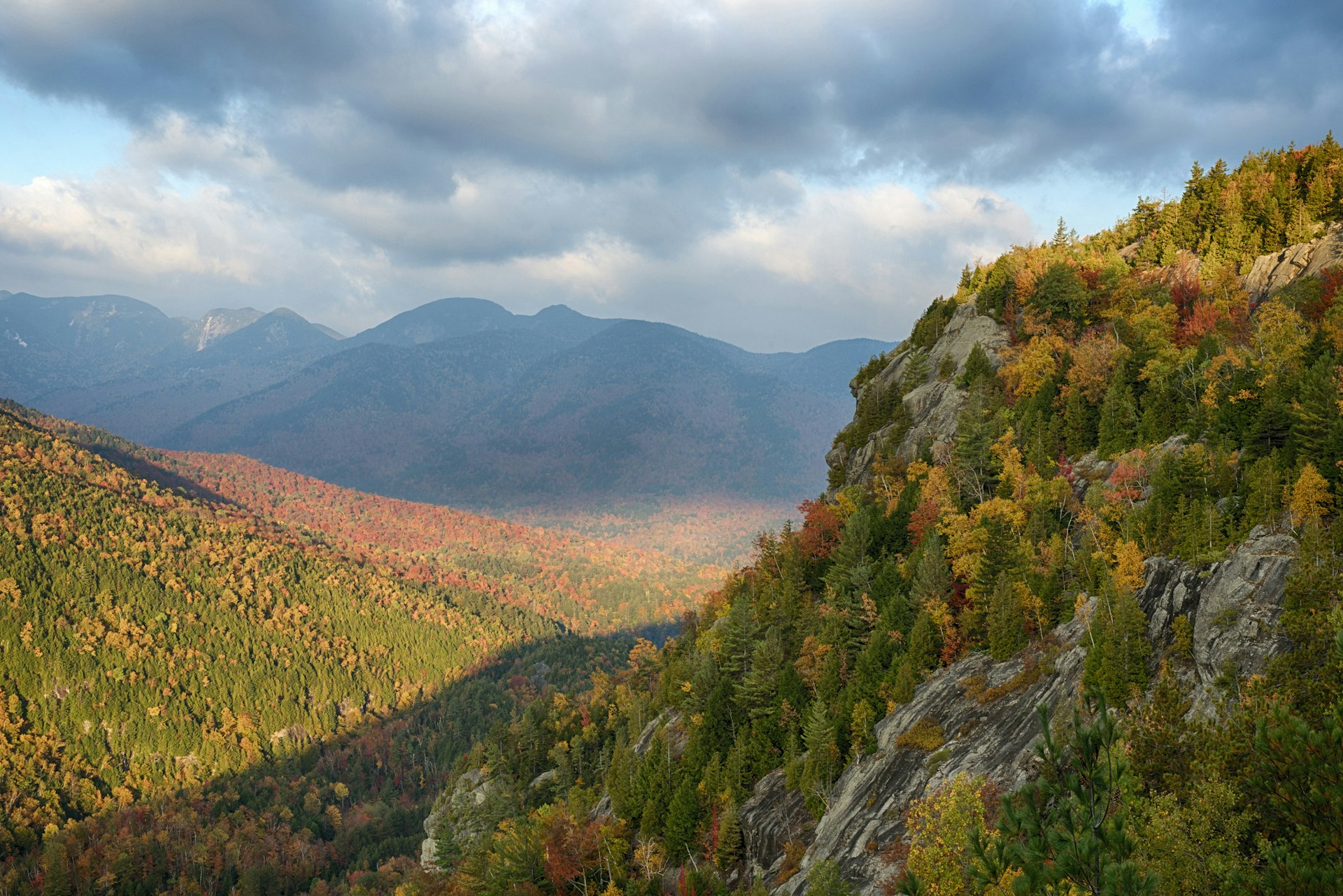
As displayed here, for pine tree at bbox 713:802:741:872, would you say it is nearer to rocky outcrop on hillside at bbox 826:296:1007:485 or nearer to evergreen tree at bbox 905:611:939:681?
evergreen tree at bbox 905:611:939:681

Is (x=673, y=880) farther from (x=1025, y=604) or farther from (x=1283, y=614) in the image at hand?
(x=1283, y=614)

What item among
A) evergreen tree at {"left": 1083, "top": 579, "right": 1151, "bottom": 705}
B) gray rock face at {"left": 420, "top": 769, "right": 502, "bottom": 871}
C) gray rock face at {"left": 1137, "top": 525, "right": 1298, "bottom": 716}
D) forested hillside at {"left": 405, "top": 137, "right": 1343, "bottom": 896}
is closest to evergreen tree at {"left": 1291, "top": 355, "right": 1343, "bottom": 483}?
forested hillside at {"left": 405, "top": 137, "right": 1343, "bottom": 896}

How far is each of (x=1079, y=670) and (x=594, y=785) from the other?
7390 cm

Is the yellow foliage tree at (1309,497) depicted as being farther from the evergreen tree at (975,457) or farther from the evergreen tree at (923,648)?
the evergreen tree at (975,457)

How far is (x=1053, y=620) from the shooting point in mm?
49438

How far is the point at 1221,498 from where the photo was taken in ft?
149

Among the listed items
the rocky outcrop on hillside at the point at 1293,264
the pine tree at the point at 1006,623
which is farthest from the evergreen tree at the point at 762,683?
the rocky outcrop on hillside at the point at 1293,264

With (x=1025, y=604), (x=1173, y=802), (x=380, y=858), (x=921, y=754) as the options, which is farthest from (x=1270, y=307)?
(x=380, y=858)

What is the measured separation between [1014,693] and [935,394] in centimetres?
4540

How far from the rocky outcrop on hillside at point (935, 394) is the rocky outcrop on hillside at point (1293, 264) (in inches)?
886

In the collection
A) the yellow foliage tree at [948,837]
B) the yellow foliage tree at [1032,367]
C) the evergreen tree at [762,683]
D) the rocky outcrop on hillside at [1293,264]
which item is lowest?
the evergreen tree at [762,683]

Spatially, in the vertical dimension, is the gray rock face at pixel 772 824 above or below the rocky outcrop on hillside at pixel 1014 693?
below

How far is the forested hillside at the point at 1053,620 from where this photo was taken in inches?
902

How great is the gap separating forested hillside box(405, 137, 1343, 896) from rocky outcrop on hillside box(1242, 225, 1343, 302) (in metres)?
1.09
